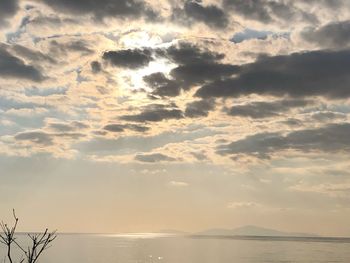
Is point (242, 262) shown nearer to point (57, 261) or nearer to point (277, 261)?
point (277, 261)

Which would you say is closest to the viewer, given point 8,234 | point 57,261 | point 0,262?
point 8,234

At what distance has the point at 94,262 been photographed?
17512 cm

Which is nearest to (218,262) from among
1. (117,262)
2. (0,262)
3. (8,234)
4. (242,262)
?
(242,262)

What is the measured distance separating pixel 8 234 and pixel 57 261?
600 feet

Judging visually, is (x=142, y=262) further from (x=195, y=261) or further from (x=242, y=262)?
(x=242, y=262)

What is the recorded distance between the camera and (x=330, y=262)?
183125mm

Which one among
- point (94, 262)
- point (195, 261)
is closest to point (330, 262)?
point (195, 261)

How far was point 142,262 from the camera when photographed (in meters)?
179

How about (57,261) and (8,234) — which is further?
(57,261)

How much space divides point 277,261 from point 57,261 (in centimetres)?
8272

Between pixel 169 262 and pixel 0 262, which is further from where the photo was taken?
pixel 169 262

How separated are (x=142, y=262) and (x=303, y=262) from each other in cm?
5954

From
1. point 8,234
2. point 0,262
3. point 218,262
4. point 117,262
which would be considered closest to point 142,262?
point 117,262

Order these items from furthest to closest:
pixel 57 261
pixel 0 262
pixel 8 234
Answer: pixel 57 261 → pixel 0 262 → pixel 8 234
